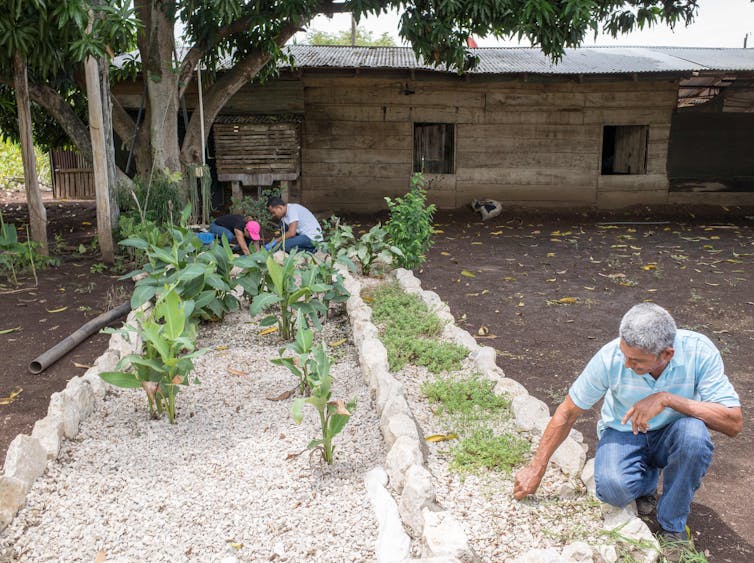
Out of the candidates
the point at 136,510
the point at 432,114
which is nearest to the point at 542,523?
the point at 136,510

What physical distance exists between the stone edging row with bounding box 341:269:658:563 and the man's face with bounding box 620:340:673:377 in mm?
589

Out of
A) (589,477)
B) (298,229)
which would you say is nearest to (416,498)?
(589,477)

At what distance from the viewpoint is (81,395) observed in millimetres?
3721

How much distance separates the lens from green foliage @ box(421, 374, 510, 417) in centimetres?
369

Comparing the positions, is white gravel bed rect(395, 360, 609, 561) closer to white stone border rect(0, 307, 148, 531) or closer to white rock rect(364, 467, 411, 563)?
white rock rect(364, 467, 411, 563)

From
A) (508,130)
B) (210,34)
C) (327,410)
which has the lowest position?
(327,410)

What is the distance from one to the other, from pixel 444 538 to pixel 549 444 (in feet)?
2.17

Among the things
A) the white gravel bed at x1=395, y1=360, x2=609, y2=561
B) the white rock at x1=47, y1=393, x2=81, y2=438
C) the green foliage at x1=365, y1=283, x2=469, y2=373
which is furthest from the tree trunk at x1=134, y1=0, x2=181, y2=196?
the white gravel bed at x1=395, y1=360, x2=609, y2=561

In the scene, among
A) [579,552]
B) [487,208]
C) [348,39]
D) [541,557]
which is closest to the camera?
[541,557]

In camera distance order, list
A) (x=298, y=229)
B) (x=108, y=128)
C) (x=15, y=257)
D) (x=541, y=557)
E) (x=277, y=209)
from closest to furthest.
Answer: (x=541, y=557), (x=277, y=209), (x=298, y=229), (x=15, y=257), (x=108, y=128)

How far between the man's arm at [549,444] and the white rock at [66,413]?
229cm

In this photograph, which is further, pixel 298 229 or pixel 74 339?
pixel 298 229

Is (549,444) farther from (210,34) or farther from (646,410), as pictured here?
(210,34)

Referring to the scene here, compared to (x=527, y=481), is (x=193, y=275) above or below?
above
